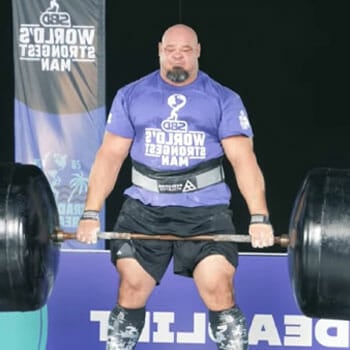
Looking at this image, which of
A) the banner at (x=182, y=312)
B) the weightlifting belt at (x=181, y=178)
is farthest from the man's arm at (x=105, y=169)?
the banner at (x=182, y=312)

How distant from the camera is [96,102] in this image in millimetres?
7184

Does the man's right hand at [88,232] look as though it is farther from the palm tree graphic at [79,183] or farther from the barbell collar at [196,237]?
the palm tree graphic at [79,183]

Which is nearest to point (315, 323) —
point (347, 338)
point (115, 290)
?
point (347, 338)

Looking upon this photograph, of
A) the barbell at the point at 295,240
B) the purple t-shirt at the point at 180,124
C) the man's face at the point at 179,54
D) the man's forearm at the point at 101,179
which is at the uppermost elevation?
the man's face at the point at 179,54

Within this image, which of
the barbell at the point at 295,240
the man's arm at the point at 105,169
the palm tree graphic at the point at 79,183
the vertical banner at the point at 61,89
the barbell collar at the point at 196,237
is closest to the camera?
the barbell at the point at 295,240

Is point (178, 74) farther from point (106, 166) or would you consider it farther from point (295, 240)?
point (295, 240)

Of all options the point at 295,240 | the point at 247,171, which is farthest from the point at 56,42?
the point at 295,240

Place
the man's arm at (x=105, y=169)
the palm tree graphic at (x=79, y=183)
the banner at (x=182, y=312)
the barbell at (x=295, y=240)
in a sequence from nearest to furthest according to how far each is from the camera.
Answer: the barbell at (x=295, y=240), the man's arm at (x=105, y=169), the banner at (x=182, y=312), the palm tree graphic at (x=79, y=183)

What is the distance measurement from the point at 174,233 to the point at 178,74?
0.61 meters

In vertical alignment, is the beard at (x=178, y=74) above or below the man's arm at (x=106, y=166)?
above

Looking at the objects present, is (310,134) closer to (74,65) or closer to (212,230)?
(74,65)

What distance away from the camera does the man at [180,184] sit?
4.66 metres

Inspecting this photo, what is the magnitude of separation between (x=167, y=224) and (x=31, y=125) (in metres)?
2.60

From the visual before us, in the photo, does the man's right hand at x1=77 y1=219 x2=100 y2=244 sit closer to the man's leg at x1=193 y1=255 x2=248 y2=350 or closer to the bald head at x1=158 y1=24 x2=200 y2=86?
the man's leg at x1=193 y1=255 x2=248 y2=350
